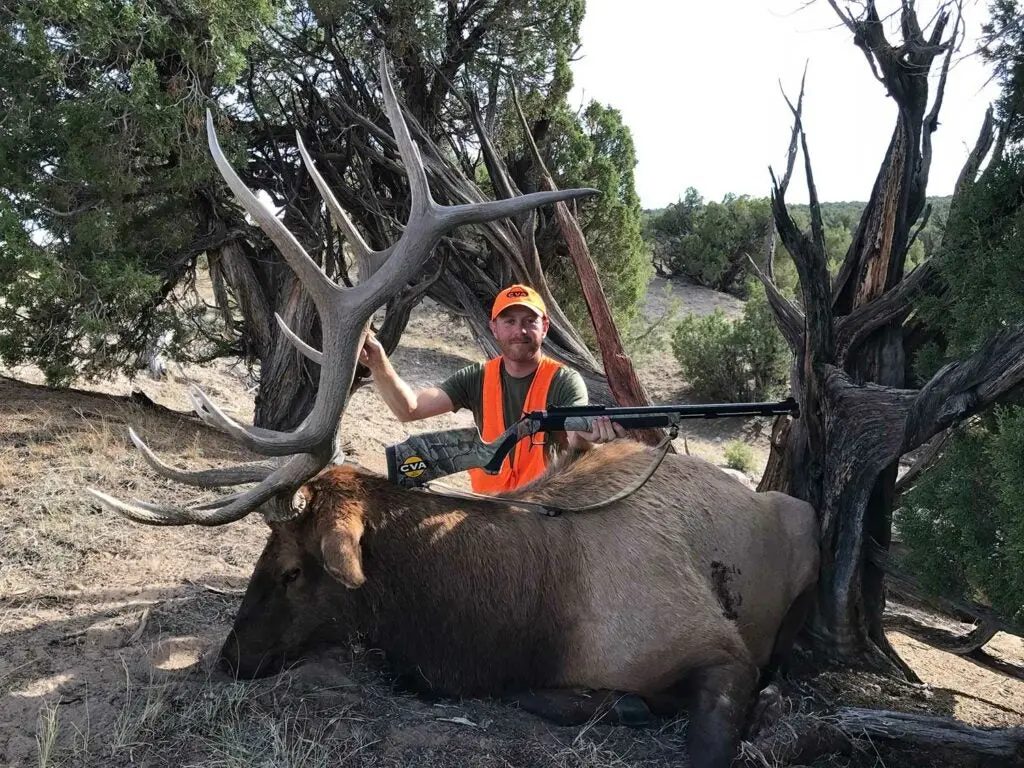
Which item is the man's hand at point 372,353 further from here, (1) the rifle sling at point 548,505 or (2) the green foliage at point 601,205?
(2) the green foliage at point 601,205

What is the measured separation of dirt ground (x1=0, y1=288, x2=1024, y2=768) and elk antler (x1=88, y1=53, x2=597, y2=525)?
0.71 metres

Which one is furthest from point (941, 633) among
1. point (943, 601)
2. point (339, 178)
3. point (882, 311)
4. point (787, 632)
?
point (339, 178)

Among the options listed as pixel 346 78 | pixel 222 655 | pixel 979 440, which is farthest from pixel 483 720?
pixel 346 78

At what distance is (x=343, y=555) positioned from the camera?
2787mm

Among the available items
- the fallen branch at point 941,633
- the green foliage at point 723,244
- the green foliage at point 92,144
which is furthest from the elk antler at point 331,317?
the green foliage at point 723,244

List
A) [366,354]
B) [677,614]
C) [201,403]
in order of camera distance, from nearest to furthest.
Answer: [201,403] → [677,614] → [366,354]

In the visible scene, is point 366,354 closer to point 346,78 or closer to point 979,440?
point 979,440

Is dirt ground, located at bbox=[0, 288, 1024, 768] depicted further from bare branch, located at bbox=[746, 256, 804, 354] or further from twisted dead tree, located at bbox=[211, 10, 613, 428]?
twisted dead tree, located at bbox=[211, 10, 613, 428]

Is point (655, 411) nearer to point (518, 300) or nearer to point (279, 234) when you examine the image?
point (518, 300)

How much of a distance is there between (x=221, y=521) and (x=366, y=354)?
1.22 m

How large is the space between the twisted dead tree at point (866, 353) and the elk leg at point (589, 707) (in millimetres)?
1145

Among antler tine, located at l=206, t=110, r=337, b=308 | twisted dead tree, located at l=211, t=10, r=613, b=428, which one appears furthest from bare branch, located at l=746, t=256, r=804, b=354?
twisted dead tree, located at l=211, t=10, r=613, b=428

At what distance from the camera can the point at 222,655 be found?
3066 millimetres

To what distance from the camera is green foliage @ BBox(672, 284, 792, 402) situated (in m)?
12.9
